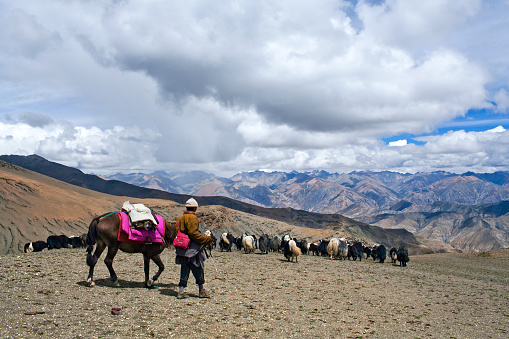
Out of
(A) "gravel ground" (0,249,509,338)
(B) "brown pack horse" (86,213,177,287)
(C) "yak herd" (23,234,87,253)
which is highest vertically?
(B) "brown pack horse" (86,213,177,287)

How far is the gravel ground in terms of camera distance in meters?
7.30

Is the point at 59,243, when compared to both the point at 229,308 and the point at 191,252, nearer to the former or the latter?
the point at 191,252

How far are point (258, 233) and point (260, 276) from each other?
52576 millimetres

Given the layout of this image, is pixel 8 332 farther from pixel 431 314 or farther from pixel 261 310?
pixel 431 314

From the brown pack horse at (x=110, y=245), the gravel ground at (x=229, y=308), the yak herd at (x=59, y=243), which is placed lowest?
the yak herd at (x=59, y=243)

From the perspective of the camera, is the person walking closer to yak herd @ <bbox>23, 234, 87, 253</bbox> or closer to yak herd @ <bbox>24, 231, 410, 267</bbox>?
yak herd @ <bbox>24, 231, 410, 267</bbox>

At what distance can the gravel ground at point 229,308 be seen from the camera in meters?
7.30

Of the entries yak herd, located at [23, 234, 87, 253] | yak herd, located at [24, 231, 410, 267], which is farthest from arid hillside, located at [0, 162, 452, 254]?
yak herd, located at [24, 231, 410, 267]

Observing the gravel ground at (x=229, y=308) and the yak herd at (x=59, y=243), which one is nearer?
the gravel ground at (x=229, y=308)

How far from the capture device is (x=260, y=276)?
16.2m

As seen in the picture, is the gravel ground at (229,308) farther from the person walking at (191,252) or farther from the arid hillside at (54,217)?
the arid hillside at (54,217)

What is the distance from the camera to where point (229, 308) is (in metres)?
9.66

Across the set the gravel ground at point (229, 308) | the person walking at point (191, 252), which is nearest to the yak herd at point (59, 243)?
the gravel ground at point (229, 308)

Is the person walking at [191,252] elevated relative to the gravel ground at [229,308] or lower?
elevated
